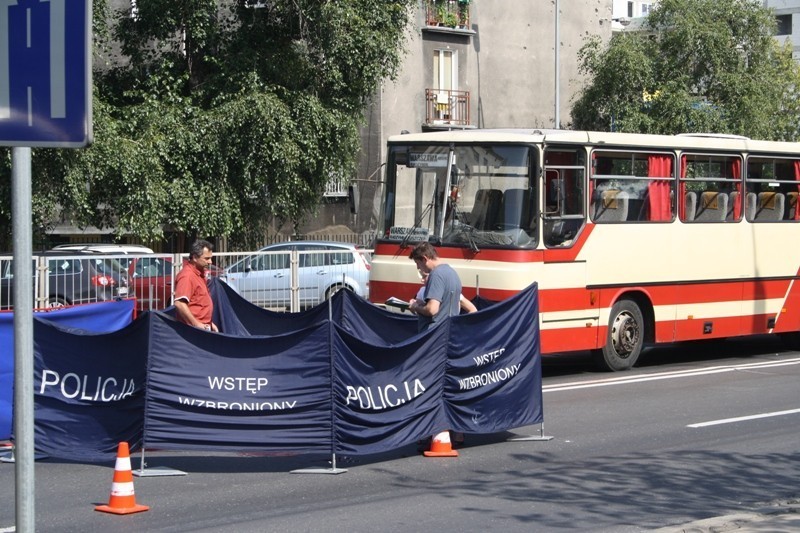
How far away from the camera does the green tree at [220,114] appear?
901 inches

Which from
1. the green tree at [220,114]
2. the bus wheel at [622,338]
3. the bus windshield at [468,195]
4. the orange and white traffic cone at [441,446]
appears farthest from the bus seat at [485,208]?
the green tree at [220,114]

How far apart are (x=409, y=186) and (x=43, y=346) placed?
748cm

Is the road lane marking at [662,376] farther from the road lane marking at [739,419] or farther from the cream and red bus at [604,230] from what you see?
the road lane marking at [739,419]

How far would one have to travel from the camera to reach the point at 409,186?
16047 mm

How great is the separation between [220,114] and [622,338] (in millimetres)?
10693

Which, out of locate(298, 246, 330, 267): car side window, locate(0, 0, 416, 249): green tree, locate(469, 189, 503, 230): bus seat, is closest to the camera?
locate(469, 189, 503, 230): bus seat

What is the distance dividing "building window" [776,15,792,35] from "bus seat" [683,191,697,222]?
63.1 meters

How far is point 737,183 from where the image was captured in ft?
59.4

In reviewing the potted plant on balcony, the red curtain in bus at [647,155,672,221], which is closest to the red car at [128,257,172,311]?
the red curtain in bus at [647,155,672,221]

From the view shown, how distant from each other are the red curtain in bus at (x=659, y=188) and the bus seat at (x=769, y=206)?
227cm

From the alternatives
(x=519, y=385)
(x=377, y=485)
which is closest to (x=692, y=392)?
(x=519, y=385)

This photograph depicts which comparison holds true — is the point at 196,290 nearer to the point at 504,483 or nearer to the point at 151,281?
the point at 504,483

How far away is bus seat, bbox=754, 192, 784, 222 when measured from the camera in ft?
60.4

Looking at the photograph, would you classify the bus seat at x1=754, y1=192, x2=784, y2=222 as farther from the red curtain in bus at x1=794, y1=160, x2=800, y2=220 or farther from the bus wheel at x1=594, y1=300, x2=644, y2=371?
the bus wheel at x1=594, y1=300, x2=644, y2=371
